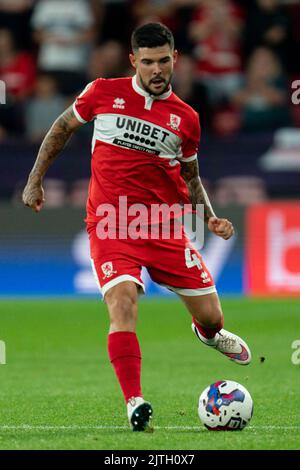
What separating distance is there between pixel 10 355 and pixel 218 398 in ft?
15.5

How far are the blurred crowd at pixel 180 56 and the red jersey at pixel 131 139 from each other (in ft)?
28.4

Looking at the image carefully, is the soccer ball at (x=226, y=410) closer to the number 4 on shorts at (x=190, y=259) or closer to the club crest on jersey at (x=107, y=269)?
the club crest on jersey at (x=107, y=269)

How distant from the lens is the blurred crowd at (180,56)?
54.1ft

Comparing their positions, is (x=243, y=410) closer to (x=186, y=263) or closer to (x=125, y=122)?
(x=186, y=263)

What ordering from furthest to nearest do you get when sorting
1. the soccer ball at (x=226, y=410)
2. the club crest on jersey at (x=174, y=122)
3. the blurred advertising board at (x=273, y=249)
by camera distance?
the blurred advertising board at (x=273, y=249)
the club crest on jersey at (x=174, y=122)
the soccer ball at (x=226, y=410)

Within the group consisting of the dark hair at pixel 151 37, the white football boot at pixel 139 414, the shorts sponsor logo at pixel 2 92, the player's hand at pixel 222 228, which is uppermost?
the shorts sponsor logo at pixel 2 92

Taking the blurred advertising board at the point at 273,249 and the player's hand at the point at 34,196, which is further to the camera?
the blurred advertising board at the point at 273,249

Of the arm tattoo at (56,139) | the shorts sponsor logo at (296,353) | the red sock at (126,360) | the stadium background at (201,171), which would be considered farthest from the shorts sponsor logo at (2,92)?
the red sock at (126,360)

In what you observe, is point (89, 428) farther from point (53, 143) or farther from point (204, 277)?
point (53, 143)

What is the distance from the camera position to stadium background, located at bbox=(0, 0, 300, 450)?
12266 mm

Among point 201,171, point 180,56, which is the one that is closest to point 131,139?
point 201,171

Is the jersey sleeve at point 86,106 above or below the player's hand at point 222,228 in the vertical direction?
above

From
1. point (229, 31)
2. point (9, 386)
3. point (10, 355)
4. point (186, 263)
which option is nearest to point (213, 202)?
point (229, 31)

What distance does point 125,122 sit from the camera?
7.32 meters
